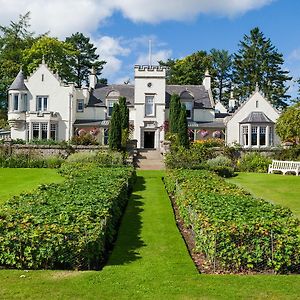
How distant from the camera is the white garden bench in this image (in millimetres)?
29203

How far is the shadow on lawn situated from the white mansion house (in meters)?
26.2

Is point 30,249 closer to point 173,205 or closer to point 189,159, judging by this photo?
point 173,205

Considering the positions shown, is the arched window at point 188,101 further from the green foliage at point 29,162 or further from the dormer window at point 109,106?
the green foliage at point 29,162

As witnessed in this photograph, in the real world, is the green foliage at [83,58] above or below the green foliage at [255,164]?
above

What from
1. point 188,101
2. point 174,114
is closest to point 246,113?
point 188,101

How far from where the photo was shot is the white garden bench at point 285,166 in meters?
29.2

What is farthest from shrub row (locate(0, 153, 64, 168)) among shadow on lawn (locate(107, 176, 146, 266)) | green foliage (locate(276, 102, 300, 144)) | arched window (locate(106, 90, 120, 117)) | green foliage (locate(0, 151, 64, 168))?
green foliage (locate(276, 102, 300, 144))

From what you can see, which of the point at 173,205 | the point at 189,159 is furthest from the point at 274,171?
the point at 173,205

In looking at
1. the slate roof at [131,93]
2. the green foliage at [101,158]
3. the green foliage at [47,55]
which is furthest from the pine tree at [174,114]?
the green foliage at [47,55]

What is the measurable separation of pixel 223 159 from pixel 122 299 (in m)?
25.0

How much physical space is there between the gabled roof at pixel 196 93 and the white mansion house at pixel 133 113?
0.68 feet

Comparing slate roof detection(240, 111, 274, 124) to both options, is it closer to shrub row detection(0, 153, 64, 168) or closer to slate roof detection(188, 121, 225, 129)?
slate roof detection(188, 121, 225, 129)

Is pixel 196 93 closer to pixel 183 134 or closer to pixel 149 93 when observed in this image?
pixel 149 93

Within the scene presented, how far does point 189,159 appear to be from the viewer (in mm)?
27406
